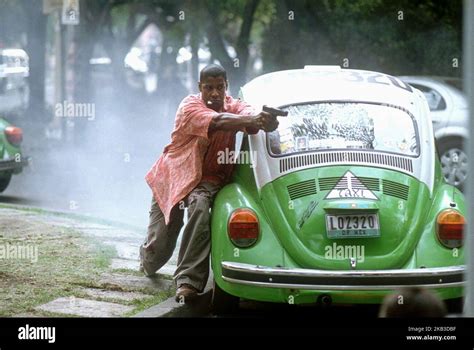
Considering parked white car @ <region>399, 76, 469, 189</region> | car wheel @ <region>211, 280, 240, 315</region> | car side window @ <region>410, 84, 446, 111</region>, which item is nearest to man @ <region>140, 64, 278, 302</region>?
car wheel @ <region>211, 280, 240, 315</region>

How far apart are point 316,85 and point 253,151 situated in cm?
69

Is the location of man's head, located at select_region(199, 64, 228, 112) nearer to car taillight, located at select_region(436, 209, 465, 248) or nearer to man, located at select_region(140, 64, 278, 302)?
man, located at select_region(140, 64, 278, 302)

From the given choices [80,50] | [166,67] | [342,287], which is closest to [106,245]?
[342,287]

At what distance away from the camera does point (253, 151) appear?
6.67 m

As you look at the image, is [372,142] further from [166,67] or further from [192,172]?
[166,67]

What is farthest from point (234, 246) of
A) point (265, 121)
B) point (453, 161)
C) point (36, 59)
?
point (36, 59)

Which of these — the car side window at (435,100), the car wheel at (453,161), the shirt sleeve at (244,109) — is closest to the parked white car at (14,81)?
the car side window at (435,100)

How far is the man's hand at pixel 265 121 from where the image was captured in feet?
20.9

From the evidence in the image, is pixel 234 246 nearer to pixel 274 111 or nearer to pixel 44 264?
pixel 274 111

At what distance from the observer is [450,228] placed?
6.31m

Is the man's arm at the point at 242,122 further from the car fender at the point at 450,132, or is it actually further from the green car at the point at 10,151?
the car fender at the point at 450,132

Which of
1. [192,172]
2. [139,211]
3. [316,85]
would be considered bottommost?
[139,211]

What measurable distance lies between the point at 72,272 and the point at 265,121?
188 cm

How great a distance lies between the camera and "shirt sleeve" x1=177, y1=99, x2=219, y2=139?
21.7 ft
